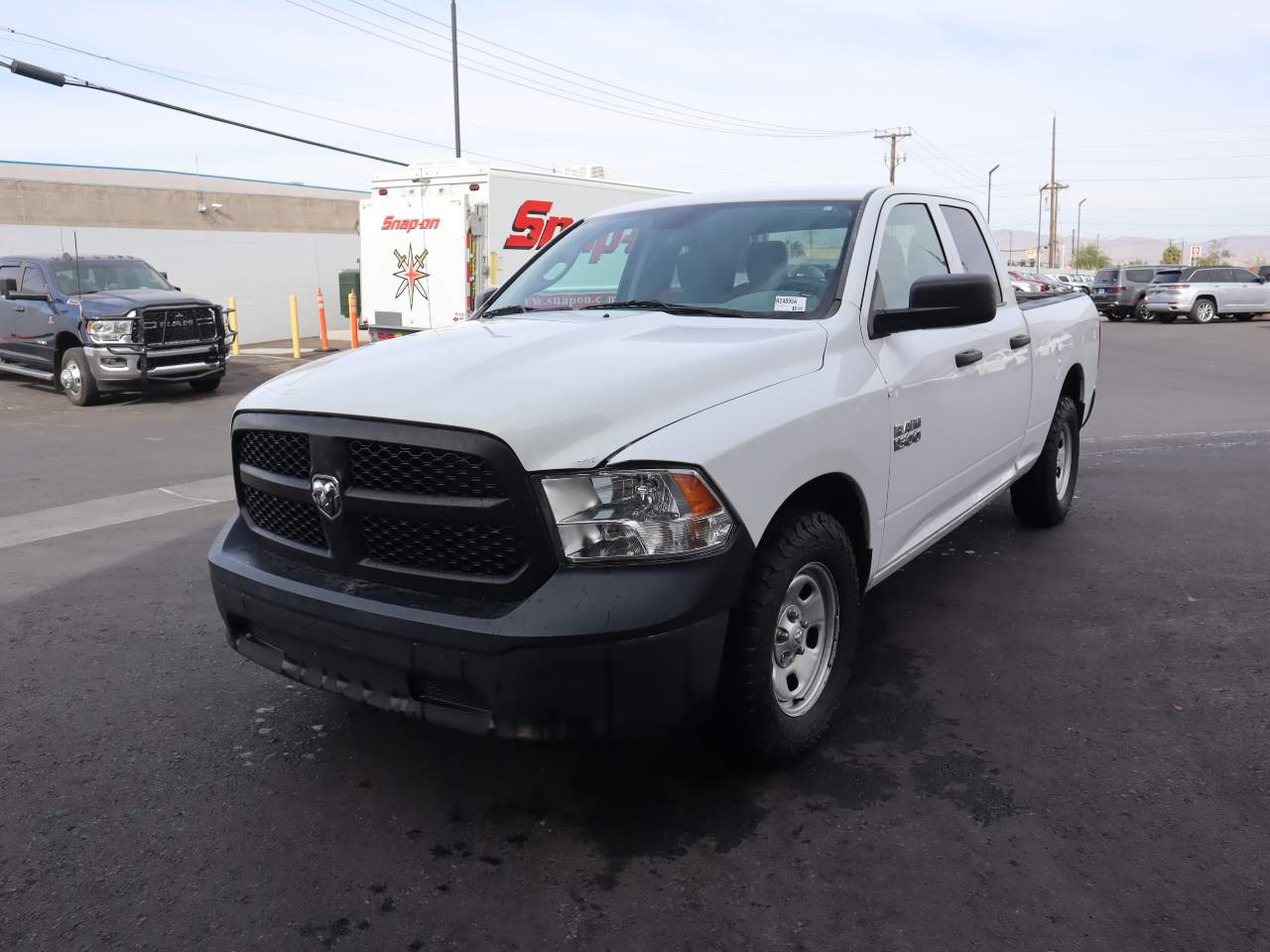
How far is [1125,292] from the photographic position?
3162 centimetres

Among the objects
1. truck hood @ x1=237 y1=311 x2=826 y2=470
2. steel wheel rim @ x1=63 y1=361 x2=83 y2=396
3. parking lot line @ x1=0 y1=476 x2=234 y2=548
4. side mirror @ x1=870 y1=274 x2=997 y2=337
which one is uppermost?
side mirror @ x1=870 y1=274 x2=997 y2=337

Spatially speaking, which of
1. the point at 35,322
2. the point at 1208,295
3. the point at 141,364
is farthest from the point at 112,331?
the point at 1208,295

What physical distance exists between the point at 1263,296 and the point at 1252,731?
31.5 meters

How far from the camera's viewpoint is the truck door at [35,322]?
13938 millimetres

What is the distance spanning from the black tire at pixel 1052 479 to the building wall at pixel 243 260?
76.7ft

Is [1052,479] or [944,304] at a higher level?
[944,304]

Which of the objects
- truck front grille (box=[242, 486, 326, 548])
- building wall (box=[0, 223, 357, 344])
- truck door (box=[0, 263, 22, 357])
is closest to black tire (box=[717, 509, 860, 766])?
truck front grille (box=[242, 486, 326, 548])

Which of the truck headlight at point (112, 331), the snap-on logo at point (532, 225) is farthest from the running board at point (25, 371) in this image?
the snap-on logo at point (532, 225)

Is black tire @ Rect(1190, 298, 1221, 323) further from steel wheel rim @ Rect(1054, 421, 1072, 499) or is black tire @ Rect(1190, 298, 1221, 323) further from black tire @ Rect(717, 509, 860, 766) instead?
black tire @ Rect(717, 509, 860, 766)

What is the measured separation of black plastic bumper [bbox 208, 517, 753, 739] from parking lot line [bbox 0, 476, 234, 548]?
13.5 ft

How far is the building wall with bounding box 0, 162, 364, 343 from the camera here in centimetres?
2420

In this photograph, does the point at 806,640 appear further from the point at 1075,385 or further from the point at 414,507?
the point at 1075,385

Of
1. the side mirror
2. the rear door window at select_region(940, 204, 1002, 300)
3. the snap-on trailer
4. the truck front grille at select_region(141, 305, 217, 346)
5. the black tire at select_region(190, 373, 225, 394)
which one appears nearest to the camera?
the side mirror

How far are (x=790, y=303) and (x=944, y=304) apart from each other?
0.52 m
